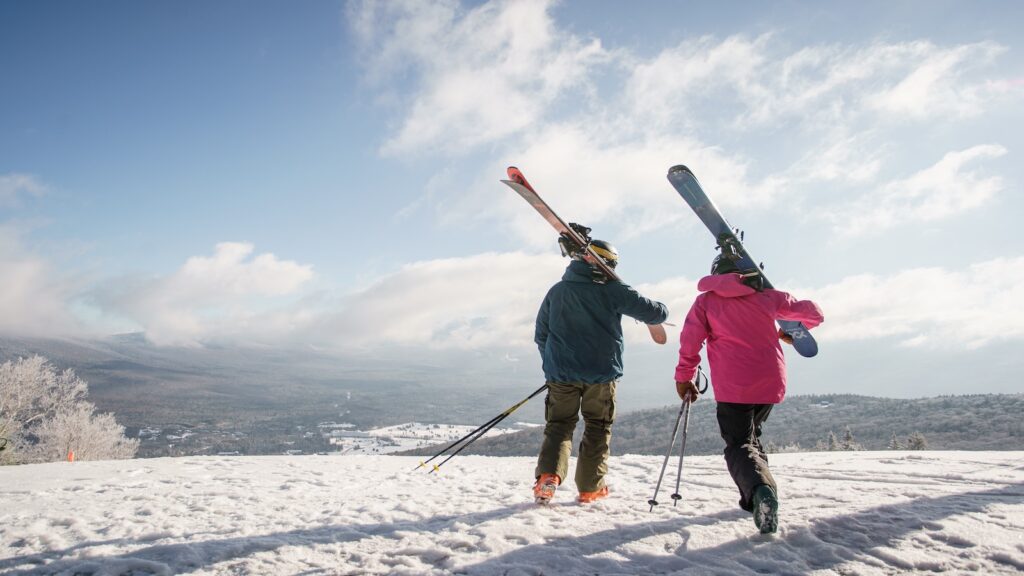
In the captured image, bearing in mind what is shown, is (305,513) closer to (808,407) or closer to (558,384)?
(558,384)

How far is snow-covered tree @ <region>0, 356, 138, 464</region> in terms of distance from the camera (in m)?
39.0

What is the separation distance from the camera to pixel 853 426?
41438mm

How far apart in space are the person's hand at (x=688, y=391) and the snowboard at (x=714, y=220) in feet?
7.60

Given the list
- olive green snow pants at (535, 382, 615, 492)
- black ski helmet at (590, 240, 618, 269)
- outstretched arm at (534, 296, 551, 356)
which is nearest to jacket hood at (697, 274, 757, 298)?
black ski helmet at (590, 240, 618, 269)

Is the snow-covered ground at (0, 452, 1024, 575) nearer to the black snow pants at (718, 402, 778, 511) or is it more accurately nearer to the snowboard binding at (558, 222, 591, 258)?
the black snow pants at (718, 402, 778, 511)

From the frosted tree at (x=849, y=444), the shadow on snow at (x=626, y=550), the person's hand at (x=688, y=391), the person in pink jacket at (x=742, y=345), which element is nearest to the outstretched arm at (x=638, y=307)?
the person in pink jacket at (x=742, y=345)

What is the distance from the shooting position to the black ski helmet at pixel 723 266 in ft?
16.5

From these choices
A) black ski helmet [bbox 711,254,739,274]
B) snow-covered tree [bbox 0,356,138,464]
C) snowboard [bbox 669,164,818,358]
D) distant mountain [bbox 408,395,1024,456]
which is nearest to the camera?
black ski helmet [bbox 711,254,739,274]

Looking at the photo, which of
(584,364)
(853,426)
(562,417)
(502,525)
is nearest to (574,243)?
(584,364)

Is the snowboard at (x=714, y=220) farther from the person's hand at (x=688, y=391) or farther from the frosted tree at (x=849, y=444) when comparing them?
the frosted tree at (x=849, y=444)

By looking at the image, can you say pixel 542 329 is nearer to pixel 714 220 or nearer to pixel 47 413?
pixel 714 220

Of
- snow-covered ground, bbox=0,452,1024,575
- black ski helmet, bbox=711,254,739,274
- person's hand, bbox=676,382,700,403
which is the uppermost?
black ski helmet, bbox=711,254,739,274

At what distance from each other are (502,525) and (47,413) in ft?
189

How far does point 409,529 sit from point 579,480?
193 centimetres
